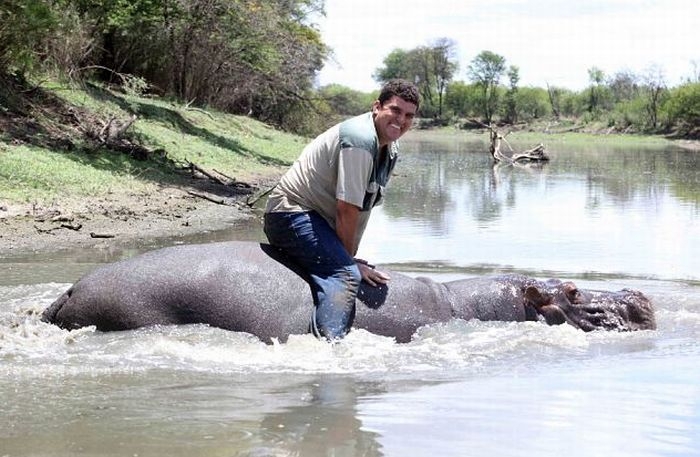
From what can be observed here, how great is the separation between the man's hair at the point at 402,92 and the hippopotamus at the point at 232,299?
126 cm

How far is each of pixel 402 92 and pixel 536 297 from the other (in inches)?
72.8

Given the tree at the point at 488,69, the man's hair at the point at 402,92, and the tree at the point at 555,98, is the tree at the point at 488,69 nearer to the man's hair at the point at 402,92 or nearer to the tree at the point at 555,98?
the tree at the point at 555,98

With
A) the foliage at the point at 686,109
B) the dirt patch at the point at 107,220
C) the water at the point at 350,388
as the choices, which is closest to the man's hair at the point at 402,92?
the water at the point at 350,388

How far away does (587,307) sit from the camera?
7.19m

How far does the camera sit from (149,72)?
34531 millimetres

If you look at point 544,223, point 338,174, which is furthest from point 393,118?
point 544,223

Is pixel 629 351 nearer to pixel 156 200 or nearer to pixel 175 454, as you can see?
pixel 175 454

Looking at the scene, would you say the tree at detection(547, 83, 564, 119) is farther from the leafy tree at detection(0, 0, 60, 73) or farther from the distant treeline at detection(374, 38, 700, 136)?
the leafy tree at detection(0, 0, 60, 73)

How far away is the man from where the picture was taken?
6.17 meters

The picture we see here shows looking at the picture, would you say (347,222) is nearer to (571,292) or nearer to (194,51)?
(571,292)

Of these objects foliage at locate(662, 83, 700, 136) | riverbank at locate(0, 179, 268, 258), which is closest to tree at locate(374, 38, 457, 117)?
foliage at locate(662, 83, 700, 136)

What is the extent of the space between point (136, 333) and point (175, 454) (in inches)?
85.0

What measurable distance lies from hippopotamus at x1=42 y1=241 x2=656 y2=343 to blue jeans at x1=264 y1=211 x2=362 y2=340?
12cm

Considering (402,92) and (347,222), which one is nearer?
(402,92)
